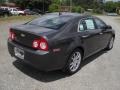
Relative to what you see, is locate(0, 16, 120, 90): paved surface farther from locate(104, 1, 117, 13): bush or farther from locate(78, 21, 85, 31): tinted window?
locate(104, 1, 117, 13): bush

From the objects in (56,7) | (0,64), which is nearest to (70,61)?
(0,64)

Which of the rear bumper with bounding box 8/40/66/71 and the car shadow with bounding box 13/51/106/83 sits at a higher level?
the rear bumper with bounding box 8/40/66/71

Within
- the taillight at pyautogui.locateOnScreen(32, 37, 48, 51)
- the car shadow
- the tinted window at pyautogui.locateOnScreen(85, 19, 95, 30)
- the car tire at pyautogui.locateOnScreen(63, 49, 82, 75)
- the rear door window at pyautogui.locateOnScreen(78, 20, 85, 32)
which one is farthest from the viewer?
the tinted window at pyautogui.locateOnScreen(85, 19, 95, 30)

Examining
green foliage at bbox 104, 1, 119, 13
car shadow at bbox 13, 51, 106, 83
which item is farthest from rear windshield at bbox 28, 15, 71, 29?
green foliage at bbox 104, 1, 119, 13

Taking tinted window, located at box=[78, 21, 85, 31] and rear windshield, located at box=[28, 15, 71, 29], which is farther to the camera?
tinted window, located at box=[78, 21, 85, 31]

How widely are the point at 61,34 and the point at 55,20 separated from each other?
0.88 meters

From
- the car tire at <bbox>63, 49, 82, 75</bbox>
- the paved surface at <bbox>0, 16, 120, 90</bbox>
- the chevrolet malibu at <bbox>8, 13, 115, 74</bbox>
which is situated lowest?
the paved surface at <bbox>0, 16, 120, 90</bbox>

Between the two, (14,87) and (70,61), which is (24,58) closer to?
(14,87)

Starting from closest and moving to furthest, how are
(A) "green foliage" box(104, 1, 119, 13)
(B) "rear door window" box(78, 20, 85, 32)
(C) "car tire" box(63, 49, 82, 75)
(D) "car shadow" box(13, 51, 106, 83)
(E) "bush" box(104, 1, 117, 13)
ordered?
(D) "car shadow" box(13, 51, 106, 83) < (C) "car tire" box(63, 49, 82, 75) < (B) "rear door window" box(78, 20, 85, 32) < (A) "green foliage" box(104, 1, 119, 13) < (E) "bush" box(104, 1, 117, 13)

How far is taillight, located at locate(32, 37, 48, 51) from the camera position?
14.8ft

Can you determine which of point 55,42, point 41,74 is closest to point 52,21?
point 55,42

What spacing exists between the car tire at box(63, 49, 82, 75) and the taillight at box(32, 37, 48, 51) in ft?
2.78

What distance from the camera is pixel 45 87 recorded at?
4.55 metres

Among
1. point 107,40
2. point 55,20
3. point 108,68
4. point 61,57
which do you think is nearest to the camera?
point 61,57
